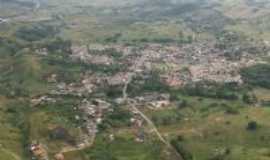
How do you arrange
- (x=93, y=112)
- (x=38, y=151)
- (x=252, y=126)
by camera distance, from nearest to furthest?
(x=38, y=151) → (x=252, y=126) → (x=93, y=112)

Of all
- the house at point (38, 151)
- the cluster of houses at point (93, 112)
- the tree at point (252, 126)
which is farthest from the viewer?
the cluster of houses at point (93, 112)

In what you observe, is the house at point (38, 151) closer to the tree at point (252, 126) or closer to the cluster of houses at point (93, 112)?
the cluster of houses at point (93, 112)

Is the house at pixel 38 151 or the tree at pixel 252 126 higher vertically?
the house at pixel 38 151

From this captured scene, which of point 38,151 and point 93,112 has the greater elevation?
point 38,151

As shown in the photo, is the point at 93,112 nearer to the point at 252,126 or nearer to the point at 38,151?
the point at 38,151

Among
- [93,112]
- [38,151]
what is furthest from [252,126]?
[38,151]

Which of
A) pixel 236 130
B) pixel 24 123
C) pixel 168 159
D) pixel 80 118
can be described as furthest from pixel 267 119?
pixel 24 123

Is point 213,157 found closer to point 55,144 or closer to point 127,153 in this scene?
point 127,153

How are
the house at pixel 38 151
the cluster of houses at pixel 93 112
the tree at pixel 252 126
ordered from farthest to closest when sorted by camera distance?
1. the cluster of houses at pixel 93 112
2. the tree at pixel 252 126
3. the house at pixel 38 151

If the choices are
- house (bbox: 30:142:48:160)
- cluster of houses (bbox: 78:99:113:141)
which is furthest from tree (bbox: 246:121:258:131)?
house (bbox: 30:142:48:160)

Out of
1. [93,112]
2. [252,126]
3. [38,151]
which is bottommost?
[252,126]

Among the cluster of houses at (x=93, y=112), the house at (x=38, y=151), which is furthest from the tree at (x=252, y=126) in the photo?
the house at (x=38, y=151)
